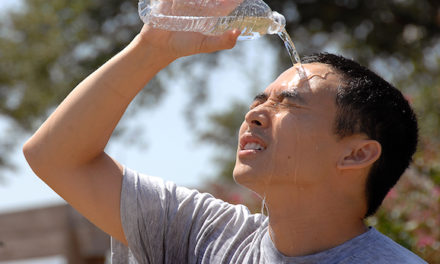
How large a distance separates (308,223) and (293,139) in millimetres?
270

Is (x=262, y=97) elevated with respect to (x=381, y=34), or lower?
elevated

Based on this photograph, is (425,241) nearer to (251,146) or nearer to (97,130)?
(251,146)

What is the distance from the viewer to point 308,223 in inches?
86.5

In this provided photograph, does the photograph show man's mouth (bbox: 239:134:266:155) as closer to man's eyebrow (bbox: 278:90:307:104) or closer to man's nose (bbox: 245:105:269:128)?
man's nose (bbox: 245:105:269:128)

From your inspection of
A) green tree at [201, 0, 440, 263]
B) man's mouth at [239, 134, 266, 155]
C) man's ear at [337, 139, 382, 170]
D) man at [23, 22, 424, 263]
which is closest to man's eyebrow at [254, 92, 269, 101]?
man at [23, 22, 424, 263]

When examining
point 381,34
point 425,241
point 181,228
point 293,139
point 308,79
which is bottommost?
point 381,34

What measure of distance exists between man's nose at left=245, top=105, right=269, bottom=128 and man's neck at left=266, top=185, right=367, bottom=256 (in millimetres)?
233

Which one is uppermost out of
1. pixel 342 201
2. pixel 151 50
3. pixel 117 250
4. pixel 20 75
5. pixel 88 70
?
pixel 151 50

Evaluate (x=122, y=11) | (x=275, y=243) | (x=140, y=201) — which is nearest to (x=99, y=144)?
(x=140, y=201)

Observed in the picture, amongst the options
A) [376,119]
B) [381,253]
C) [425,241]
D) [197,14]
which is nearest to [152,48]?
[197,14]

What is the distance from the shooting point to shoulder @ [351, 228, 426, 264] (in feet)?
6.80

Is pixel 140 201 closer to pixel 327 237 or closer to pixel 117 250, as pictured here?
pixel 117 250

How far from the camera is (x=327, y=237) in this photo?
7.18 feet

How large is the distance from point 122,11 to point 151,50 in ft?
26.2
